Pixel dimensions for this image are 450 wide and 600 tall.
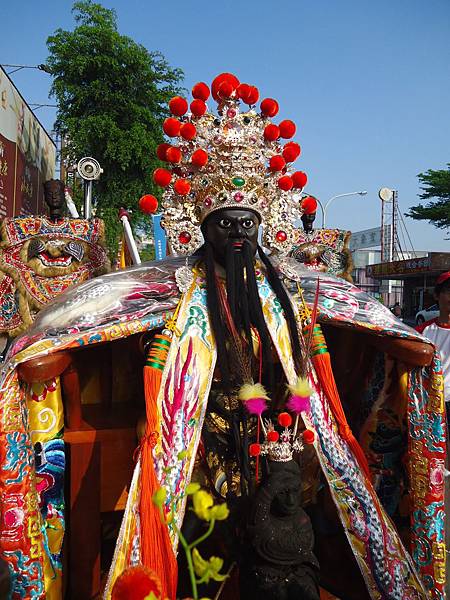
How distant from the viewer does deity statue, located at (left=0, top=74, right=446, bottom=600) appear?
246 centimetres

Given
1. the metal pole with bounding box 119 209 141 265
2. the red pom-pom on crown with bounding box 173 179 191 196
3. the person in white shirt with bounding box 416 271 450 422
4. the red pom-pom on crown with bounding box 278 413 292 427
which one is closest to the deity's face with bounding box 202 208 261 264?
the red pom-pom on crown with bounding box 173 179 191 196

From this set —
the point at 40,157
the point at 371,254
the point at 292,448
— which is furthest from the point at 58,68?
the point at 371,254

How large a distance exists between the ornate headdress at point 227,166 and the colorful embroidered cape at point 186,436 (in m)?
A: 0.38

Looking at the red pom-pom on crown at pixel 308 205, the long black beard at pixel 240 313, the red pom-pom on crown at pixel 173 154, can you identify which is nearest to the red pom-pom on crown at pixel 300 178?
the red pom-pom on crown at pixel 308 205

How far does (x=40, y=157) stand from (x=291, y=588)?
1710 cm

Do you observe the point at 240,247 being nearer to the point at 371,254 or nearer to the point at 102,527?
the point at 102,527

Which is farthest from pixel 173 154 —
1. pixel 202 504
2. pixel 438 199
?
pixel 438 199

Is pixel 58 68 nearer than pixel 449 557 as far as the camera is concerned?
No

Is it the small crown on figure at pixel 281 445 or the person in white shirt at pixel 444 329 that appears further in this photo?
the person in white shirt at pixel 444 329

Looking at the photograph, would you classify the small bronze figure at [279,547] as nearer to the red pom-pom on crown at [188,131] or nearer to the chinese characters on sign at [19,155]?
the red pom-pom on crown at [188,131]

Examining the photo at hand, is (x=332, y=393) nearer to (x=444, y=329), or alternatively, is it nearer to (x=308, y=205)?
(x=308, y=205)

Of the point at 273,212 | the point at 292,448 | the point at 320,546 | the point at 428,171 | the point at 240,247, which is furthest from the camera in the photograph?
the point at 428,171

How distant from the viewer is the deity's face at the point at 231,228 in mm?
2900

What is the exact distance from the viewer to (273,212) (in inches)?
122
